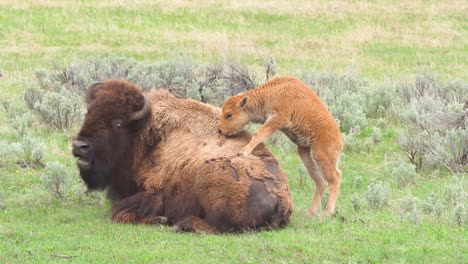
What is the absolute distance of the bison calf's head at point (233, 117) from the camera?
9.47m

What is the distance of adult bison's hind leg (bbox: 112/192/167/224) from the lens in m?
9.02

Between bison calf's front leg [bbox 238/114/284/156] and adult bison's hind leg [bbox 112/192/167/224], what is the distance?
3.37 ft

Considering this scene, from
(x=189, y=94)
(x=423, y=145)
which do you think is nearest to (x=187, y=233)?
(x=423, y=145)

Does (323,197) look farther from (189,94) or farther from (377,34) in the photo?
(377,34)

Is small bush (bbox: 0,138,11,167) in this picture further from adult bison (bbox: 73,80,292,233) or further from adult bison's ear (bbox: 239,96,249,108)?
adult bison's ear (bbox: 239,96,249,108)

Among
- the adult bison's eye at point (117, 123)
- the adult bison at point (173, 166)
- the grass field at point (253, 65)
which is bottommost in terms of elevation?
the grass field at point (253, 65)

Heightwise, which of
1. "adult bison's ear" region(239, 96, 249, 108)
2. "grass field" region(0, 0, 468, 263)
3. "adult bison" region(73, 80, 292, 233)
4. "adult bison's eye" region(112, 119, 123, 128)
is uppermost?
"adult bison's ear" region(239, 96, 249, 108)

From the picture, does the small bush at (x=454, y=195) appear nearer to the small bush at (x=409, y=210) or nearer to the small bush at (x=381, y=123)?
the small bush at (x=409, y=210)

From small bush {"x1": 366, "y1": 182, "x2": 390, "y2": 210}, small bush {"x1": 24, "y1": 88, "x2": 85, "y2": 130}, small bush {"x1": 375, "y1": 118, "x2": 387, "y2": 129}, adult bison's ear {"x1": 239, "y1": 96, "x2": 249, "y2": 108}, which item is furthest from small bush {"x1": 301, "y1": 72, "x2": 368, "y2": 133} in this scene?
adult bison's ear {"x1": 239, "y1": 96, "x2": 249, "y2": 108}

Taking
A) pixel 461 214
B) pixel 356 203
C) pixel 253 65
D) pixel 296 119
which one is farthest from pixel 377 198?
pixel 253 65

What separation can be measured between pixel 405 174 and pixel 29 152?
4995mm

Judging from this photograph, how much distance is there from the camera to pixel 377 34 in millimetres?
26828

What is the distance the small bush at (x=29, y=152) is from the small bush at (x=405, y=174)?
15.4 ft

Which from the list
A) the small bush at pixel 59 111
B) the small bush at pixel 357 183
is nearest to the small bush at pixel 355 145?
the small bush at pixel 357 183
